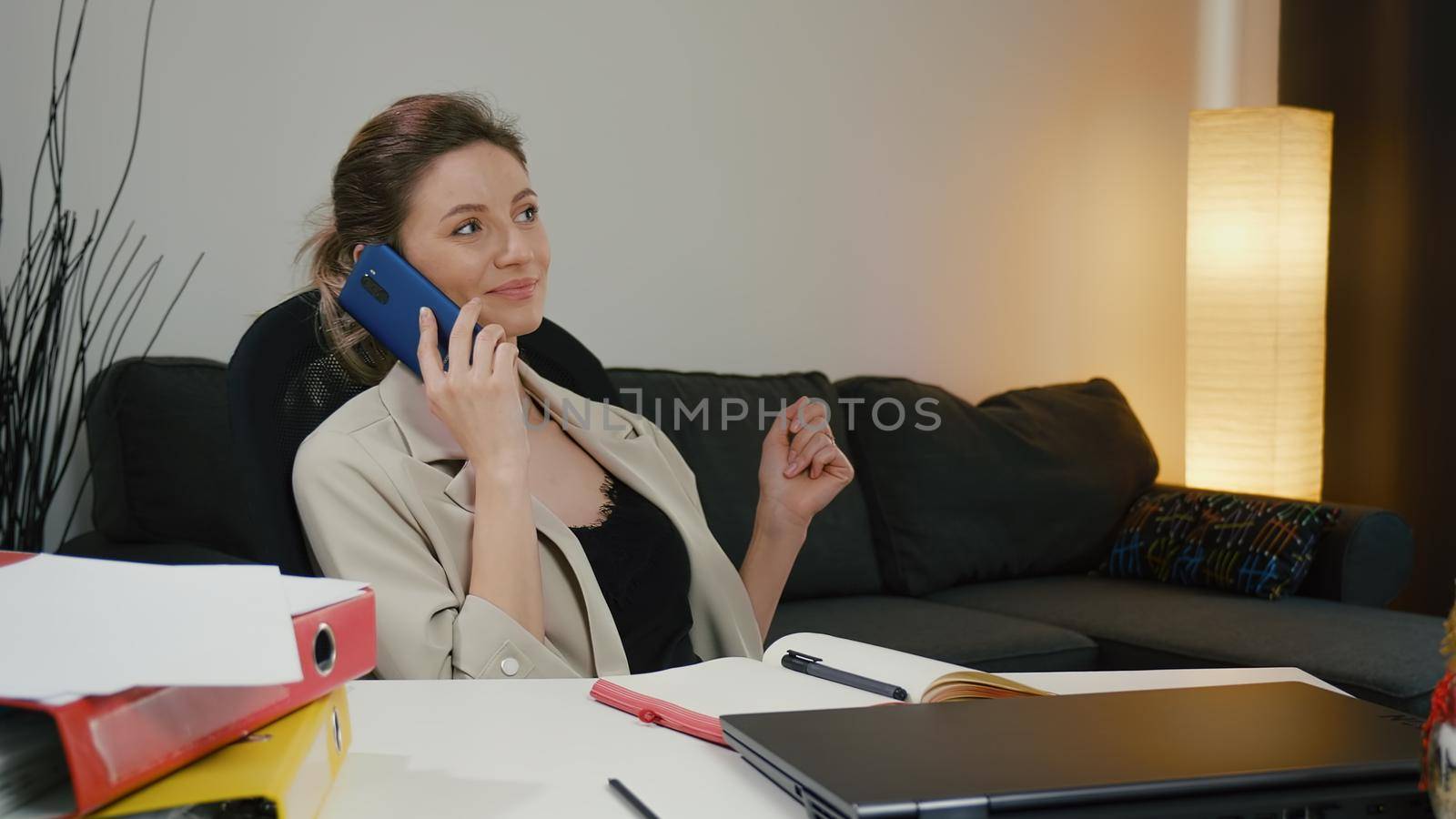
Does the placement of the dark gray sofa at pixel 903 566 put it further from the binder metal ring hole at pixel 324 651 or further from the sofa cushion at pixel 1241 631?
the binder metal ring hole at pixel 324 651

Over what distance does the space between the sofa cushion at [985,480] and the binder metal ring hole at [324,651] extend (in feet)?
7.86

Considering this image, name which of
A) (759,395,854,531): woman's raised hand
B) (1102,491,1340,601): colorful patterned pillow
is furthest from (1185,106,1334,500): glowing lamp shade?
(759,395,854,531): woman's raised hand

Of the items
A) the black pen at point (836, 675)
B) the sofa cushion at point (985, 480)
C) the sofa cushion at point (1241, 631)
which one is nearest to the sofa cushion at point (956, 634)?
the sofa cushion at point (1241, 631)

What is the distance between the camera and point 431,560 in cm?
128

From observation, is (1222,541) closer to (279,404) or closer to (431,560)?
(431,560)

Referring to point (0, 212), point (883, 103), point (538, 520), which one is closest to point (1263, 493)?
point (883, 103)

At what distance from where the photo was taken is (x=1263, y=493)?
11.5ft

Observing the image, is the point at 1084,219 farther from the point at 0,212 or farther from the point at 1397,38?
the point at 0,212

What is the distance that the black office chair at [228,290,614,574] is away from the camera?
4.10ft

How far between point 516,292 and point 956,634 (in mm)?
1257

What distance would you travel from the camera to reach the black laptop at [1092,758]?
556 mm

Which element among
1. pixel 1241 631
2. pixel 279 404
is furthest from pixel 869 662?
pixel 1241 631

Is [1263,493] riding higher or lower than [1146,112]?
lower

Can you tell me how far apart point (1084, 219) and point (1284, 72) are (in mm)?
917
